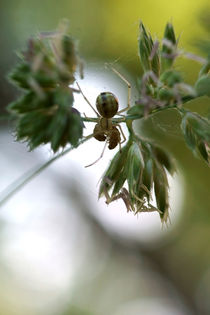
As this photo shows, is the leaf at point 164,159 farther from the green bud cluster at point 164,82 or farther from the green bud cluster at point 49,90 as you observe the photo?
the green bud cluster at point 49,90

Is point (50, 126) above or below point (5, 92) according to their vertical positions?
below

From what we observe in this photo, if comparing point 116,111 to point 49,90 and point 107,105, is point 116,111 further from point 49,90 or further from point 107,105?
point 49,90

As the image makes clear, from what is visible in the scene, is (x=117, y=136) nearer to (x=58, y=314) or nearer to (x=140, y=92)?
(x=140, y=92)

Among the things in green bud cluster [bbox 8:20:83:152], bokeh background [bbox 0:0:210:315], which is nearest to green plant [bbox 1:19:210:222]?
green bud cluster [bbox 8:20:83:152]

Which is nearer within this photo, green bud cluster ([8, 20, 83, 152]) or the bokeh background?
green bud cluster ([8, 20, 83, 152])

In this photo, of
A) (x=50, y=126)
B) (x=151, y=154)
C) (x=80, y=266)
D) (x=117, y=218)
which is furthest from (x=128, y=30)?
(x=80, y=266)

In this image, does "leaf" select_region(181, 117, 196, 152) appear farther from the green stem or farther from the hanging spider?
the green stem
